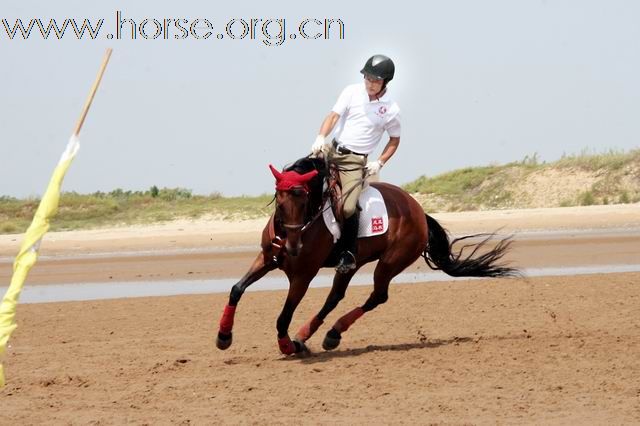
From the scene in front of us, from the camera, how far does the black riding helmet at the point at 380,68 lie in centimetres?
1112

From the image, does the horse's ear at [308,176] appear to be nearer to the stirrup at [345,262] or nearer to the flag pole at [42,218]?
the stirrup at [345,262]

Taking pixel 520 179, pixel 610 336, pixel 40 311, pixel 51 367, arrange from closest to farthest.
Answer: pixel 51 367 → pixel 610 336 → pixel 40 311 → pixel 520 179

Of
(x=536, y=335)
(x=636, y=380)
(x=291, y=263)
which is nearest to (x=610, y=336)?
(x=536, y=335)

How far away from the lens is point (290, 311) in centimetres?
1108

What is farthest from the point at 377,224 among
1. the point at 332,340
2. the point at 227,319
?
the point at 227,319

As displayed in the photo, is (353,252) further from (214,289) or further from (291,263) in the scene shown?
(214,289)

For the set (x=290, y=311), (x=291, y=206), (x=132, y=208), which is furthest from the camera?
(x=132, y=208)

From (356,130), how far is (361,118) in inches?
5.8

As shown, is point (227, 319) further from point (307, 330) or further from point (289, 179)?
point (289, 179)

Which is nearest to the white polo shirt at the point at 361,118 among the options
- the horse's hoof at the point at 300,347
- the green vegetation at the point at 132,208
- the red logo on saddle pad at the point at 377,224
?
the red logo on saddle pad at the point at 377,224

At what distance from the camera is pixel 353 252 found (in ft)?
37.5

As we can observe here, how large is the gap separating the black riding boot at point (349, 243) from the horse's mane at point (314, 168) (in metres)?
0.44

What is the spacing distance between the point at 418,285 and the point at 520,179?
2333 cm

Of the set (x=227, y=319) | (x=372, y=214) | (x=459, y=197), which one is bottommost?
(x=459, y=197)
